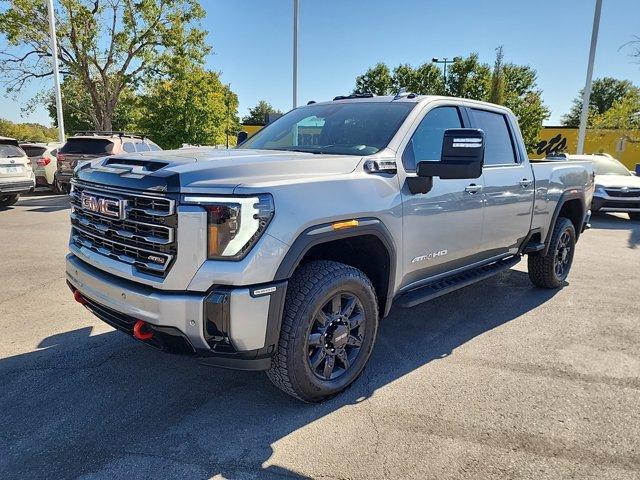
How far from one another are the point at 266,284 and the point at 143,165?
1034mm

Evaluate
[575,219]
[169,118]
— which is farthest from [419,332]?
[169,118]

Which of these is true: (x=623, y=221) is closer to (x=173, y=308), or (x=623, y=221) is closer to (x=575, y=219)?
(x=575, y=219)

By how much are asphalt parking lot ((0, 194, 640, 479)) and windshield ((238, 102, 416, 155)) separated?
1.68 m

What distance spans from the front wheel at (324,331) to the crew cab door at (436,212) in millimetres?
524

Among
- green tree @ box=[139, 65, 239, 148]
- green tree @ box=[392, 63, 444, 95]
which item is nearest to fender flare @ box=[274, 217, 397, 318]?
green tree @ box=[139, 65, 239, 148]

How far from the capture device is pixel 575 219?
19.5 ft

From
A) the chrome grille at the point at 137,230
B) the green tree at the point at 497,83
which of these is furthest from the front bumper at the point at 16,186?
the green tree at the point at 497,83

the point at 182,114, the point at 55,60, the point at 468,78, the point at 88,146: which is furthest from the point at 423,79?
the point at 88,146

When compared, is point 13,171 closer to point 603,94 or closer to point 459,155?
point 459,155

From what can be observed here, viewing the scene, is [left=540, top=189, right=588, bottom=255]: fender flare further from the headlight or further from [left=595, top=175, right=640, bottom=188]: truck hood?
[left=595, top=175, right=640, bottom=188]: truck hood

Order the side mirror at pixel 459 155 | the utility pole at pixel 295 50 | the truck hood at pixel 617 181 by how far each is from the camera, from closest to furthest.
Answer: the side mirror at pixel 459 155
the truck hood at pixel 617 181
the utility pole at pixel 295 50

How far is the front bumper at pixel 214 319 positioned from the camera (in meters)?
2.41

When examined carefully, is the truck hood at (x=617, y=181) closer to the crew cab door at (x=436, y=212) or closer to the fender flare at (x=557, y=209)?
the fender flare at (x=557, y=209)

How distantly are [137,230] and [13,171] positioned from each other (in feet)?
35.3
